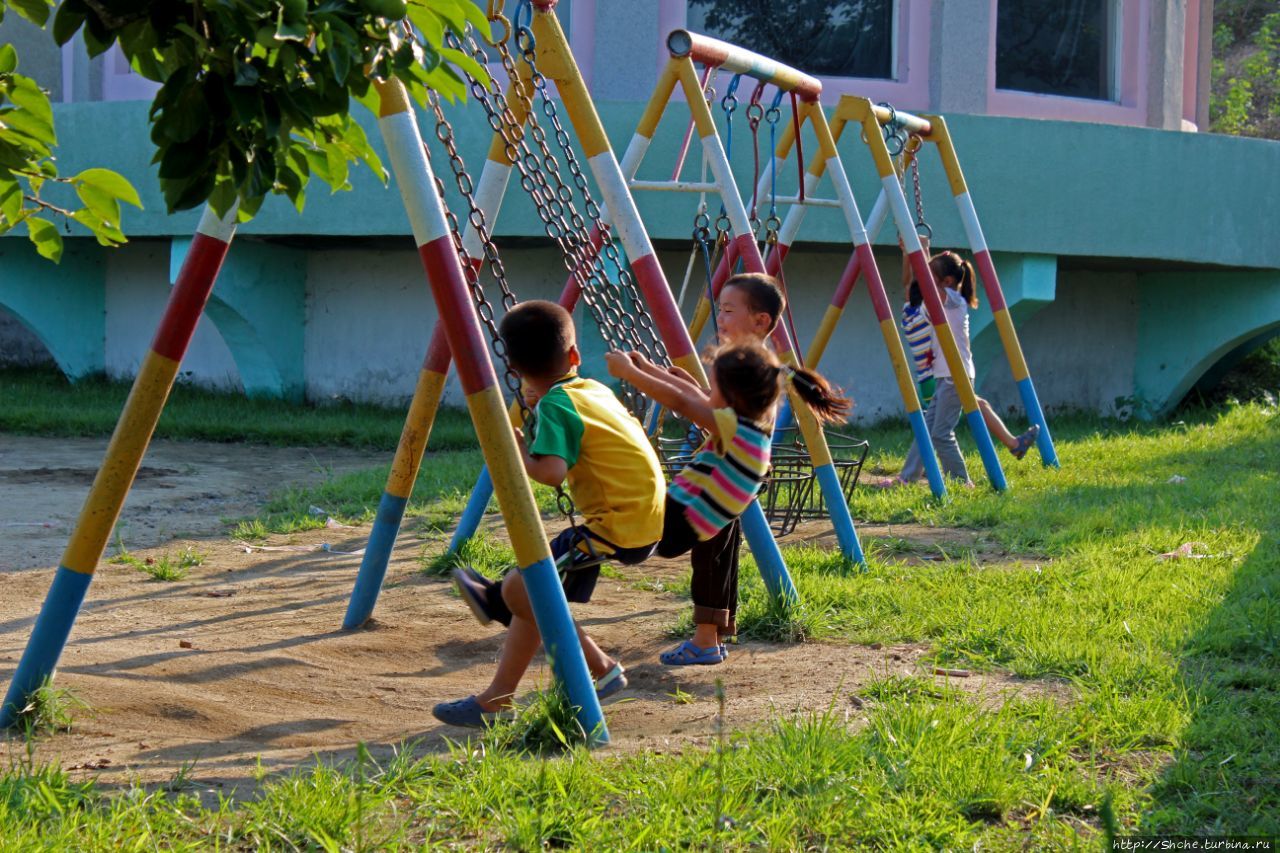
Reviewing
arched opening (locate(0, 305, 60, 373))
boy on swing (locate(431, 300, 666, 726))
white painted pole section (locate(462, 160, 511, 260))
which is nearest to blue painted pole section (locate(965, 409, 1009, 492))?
white painted pole section (locate(462, 160, 511, 260))

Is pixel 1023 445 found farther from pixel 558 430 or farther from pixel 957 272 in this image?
pixel 558 430

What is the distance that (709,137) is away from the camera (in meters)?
5.38

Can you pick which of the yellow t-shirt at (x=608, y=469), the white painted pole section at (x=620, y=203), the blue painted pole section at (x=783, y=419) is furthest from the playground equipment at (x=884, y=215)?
the yellow t-shirt at (x=608, y=469)

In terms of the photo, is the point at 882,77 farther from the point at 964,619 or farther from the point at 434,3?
the point at 434,3

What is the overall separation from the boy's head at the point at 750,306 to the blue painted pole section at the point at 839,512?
73cm

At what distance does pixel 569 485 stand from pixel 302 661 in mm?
1187

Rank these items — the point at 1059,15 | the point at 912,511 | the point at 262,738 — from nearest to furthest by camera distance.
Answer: the point at 262,738
the point at 912,511
the point at 1059,15

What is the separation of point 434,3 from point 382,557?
102 inches

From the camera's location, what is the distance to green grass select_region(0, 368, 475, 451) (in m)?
10.1

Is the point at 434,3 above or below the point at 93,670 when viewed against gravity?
above

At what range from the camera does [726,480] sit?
394 centimetres

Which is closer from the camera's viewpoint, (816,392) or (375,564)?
(816,392)

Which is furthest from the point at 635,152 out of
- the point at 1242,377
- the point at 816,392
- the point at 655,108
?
the point at 1242,377

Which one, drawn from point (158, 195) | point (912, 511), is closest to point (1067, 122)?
point (912, 511)
